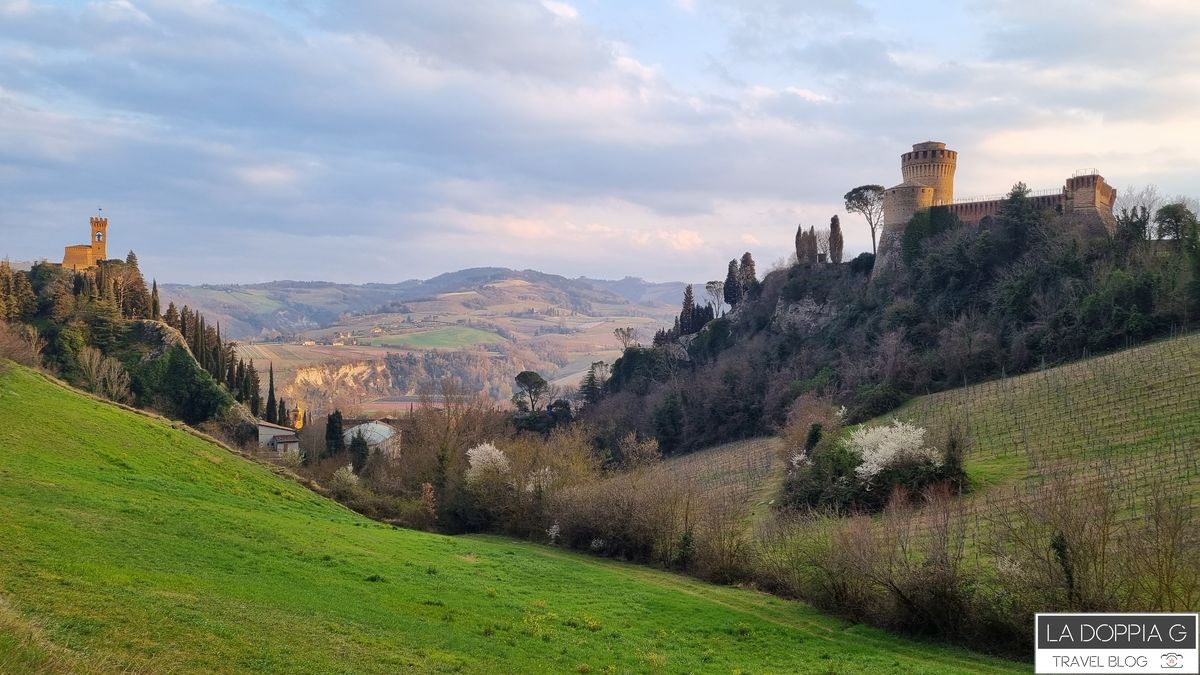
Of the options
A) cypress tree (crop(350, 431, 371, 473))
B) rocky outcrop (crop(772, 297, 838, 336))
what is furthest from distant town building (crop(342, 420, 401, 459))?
rocky outcrop (crop(772, 297, 838, 336))

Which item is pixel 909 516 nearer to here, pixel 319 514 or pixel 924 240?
pixel 319 514

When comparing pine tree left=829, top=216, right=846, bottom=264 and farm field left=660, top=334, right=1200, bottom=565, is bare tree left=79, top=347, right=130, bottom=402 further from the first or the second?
pine tree left=829, top=216, right=846, bottom=264

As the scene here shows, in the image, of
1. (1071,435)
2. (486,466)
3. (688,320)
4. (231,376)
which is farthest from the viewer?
(688,320)

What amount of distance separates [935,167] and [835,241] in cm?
1453

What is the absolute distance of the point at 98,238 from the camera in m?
86.3

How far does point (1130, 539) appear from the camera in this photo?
1898 centimetres

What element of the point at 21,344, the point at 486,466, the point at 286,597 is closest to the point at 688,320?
the point at 486,466

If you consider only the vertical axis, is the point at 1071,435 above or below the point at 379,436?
above

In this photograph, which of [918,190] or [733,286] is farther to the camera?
[733,286]

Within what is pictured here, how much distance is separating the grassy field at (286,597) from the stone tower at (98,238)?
62.6 m

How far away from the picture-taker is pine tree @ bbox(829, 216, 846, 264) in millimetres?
89250

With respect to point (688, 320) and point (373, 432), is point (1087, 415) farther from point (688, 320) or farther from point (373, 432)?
point (688, 320)

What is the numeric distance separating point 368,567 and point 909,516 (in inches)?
594

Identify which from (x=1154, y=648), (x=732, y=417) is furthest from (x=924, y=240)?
(x=1154, y=648)
